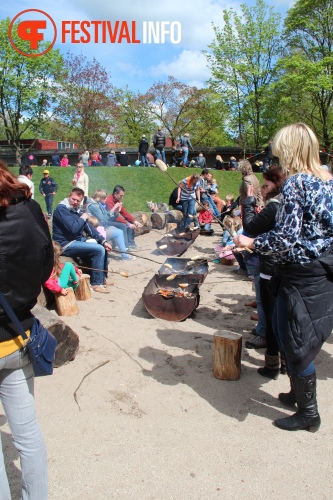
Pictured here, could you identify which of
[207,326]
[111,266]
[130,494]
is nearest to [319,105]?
[111,266]

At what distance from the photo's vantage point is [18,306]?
1668mm

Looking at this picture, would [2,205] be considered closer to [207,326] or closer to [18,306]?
[18,306]

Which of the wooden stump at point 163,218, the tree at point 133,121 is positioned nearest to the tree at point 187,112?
the tree at point 133,121

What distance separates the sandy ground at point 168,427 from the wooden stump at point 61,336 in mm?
91

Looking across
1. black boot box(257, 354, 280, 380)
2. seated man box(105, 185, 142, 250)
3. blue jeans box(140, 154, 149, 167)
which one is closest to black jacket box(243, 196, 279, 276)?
black boot box(257, 354, 280, 380)

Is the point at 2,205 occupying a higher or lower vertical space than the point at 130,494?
higher

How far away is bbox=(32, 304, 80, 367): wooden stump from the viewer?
3.62m

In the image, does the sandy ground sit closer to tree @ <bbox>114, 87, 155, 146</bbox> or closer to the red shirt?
the red shirt

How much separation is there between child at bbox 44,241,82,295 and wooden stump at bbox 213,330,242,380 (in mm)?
2185

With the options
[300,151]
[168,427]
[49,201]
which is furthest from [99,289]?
[49,201]

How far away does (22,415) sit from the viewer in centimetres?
173

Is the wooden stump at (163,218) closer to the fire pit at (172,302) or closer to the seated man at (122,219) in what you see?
the seated man at (122,219)

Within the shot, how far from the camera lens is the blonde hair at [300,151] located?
2.40m

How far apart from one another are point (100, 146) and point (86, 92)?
429 cm
